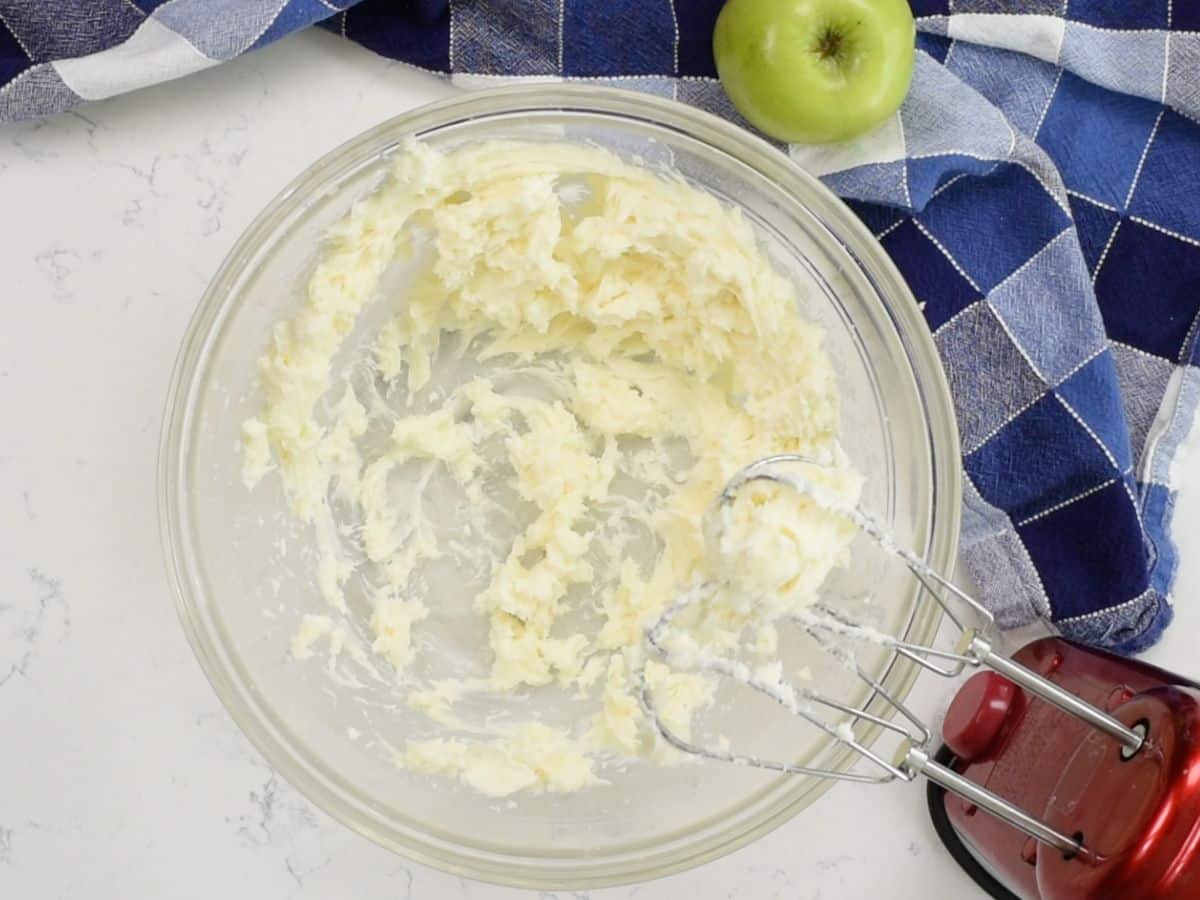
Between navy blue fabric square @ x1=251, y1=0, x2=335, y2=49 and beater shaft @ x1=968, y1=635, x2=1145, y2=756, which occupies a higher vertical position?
navy blue fabric square @ x1=251, y1=0, x2=335, y2=49

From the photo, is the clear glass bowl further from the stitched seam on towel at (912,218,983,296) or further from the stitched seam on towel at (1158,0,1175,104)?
the stitched seam on towel at (1158,0,1175,104)

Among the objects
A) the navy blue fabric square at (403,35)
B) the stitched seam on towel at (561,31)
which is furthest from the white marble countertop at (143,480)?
the stitched seam on towel at (561,31)

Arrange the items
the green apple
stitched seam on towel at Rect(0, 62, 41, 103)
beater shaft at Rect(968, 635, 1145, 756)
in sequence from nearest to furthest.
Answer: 1. beater shaft at Rect(968, 635, 1145, 756)
2. the green apple
3. stitched seam on towel at Rect(0, 62, 41, 103)

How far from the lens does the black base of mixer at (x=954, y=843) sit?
1.19 m

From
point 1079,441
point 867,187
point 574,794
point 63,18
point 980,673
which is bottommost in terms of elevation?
point 574,794

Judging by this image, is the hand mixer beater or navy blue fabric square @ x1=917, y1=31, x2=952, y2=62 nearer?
the hand mixer beater

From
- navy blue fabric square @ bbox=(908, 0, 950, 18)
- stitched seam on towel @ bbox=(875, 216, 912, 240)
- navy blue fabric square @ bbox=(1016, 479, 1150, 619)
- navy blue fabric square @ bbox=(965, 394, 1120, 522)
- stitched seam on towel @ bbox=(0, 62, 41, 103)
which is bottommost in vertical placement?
navy blue fabric square @ bbox=(1016, 479, 1150, 619)

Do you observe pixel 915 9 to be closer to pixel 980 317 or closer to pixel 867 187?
pixel 867 187

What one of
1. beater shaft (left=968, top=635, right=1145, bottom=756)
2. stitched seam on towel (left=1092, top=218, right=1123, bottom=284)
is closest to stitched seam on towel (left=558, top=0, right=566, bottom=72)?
stitched seam on towel (left=1092, top=218, right=1123, bottom=284)

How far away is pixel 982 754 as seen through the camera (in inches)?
44.5

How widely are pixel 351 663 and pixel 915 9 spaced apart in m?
0.88

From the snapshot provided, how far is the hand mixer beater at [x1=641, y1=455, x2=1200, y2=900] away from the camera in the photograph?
899mm

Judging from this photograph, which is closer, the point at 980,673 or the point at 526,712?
the point at 980,673

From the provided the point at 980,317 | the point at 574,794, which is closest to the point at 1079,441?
the point at 980,317
